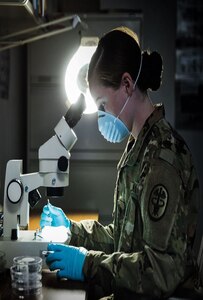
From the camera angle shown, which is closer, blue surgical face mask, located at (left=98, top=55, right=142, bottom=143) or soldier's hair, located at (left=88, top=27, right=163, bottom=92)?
soldier's hair, located at (left=88, top=27, right=163, bottom=92)

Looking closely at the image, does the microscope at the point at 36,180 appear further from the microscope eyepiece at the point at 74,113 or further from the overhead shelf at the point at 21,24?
the overhead shelf at the point at 21,24

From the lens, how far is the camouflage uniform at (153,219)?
1.21 m

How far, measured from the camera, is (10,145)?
2756 millimetres

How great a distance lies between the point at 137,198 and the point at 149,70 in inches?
16.7

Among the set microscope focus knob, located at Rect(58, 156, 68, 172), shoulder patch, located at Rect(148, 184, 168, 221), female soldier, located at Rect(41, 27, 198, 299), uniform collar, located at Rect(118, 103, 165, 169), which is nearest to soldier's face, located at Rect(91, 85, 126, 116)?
female soldier, located at Rect(41, 27, 198, 299)

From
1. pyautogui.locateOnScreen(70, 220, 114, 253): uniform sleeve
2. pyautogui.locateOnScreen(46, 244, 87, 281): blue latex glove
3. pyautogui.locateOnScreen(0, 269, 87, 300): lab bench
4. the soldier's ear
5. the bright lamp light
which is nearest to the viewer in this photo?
pyautogui.locateOnScreen(0, 269, 87, 300): lab bench

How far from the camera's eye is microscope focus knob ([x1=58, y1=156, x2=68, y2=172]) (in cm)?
146

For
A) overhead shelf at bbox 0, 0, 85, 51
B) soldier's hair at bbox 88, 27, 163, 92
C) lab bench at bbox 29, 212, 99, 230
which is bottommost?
lab bench at bbox 29, 212, 99, 230

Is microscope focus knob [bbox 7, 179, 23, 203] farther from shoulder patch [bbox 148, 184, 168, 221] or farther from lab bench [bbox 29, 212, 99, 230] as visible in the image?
lab bench [bbox 29, 212, 99, 230]

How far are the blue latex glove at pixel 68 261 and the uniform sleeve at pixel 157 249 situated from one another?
0.03 meters

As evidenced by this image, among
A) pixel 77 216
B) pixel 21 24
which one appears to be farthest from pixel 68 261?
pixel 21 24

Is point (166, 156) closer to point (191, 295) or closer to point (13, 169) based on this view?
point (191, 295)

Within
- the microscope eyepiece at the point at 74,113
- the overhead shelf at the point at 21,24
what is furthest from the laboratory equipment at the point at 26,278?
the overhead shelf at the point at 21,24

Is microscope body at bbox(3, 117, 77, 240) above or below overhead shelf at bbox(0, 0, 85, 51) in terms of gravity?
below
